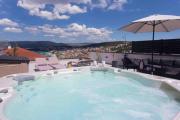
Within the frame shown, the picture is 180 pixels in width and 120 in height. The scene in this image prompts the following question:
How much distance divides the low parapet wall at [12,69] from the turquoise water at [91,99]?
0.76 m

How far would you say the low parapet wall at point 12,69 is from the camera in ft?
26.7

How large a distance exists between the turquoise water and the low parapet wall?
76 cm

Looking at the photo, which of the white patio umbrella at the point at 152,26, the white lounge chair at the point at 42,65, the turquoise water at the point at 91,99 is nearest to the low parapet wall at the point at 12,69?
the turquoise water at the point at 91,99

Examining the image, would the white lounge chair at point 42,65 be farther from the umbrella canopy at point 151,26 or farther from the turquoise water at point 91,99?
the umbrella canopy at point 151,26

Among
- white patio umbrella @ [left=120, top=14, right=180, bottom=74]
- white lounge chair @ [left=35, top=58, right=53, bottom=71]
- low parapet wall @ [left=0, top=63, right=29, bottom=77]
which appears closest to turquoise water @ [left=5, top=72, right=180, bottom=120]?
low parapet wall @ [left=0, top=63, right=29, bottom=77]

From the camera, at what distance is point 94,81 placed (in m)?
9.19

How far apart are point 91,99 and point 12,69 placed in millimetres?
3212

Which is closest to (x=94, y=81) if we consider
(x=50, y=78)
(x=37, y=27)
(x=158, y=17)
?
(x=50, y=78)

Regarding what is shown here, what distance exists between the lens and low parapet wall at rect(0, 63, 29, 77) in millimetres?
8130

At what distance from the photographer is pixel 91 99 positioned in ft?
22.5

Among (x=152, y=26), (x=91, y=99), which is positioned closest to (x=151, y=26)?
(x=152, y=26)

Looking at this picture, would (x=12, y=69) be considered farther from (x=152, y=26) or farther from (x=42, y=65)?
(x=152, y=26)

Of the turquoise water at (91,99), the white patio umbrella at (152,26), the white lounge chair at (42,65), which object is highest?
the white patio umbrella at (152,26)

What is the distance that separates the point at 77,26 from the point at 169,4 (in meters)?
9.68
